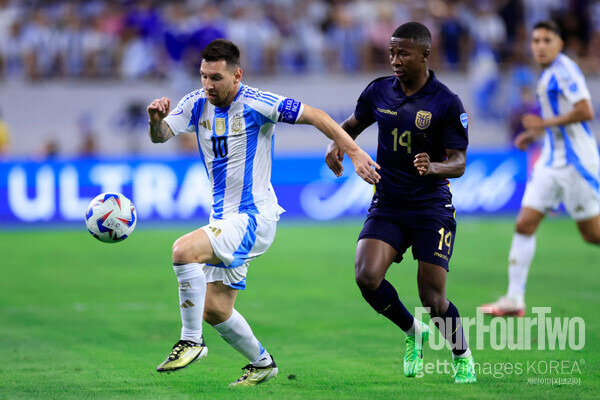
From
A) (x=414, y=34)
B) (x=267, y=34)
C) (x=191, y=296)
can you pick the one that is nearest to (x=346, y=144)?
(x=414, y=34)

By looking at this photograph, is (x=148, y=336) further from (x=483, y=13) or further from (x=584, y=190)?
(x=483, y=13)

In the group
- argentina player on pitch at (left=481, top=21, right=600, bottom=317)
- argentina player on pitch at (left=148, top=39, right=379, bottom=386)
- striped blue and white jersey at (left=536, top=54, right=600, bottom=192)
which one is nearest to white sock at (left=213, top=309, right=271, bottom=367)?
argentina player on pitch at (left=148, top=39, right=379, bottom=386)

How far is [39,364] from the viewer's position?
290 inches

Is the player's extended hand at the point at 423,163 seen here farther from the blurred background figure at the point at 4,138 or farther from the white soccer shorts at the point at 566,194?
the blurred background figure at the point at 4,138

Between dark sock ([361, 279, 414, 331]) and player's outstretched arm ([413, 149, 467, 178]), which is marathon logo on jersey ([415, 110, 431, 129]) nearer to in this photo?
player's outstretched arm ([413, 149, 467, 178])

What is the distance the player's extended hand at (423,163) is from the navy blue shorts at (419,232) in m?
0.52

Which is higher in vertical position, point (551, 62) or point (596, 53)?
point (596, 53)

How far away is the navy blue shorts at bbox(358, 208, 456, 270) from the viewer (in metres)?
6.46

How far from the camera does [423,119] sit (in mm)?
6434

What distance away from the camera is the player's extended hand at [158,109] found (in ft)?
20.2

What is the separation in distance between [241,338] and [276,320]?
3085 millimetres

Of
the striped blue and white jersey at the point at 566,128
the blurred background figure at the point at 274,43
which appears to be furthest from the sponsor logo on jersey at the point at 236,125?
the blurred background figure at the point at 274,43

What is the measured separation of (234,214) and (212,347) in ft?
7.09

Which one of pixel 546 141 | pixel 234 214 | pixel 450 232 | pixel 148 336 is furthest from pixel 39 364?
pixel 546 141
